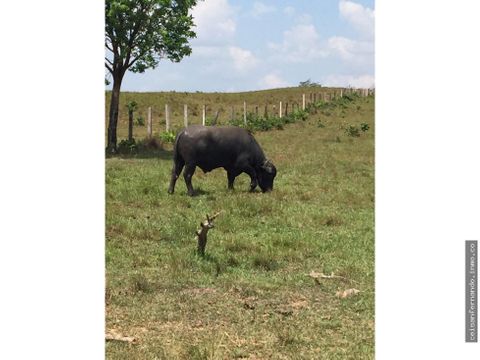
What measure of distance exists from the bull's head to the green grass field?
7.8 inches

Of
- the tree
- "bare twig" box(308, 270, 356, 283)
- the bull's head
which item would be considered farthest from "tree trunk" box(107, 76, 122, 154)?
"bare twig" box(308, 270, 356, 283)

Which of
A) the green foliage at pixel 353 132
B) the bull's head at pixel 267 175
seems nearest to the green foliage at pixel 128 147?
the green foliage at pixel 353 132

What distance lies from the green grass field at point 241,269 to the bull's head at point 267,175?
20cm

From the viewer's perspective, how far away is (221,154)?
14.7 m

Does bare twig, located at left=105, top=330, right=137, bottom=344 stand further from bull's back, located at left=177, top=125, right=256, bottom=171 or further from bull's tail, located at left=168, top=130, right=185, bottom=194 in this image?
bull's back, located at left=177, top=125, right=256, bottom=171

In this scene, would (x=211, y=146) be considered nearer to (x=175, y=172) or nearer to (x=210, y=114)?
(x=175, y=172)

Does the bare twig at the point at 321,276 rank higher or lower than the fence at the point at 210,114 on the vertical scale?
lower

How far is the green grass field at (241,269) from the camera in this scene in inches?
216

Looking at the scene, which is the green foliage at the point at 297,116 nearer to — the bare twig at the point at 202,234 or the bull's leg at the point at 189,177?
the bull's leg at the point at 189,177
